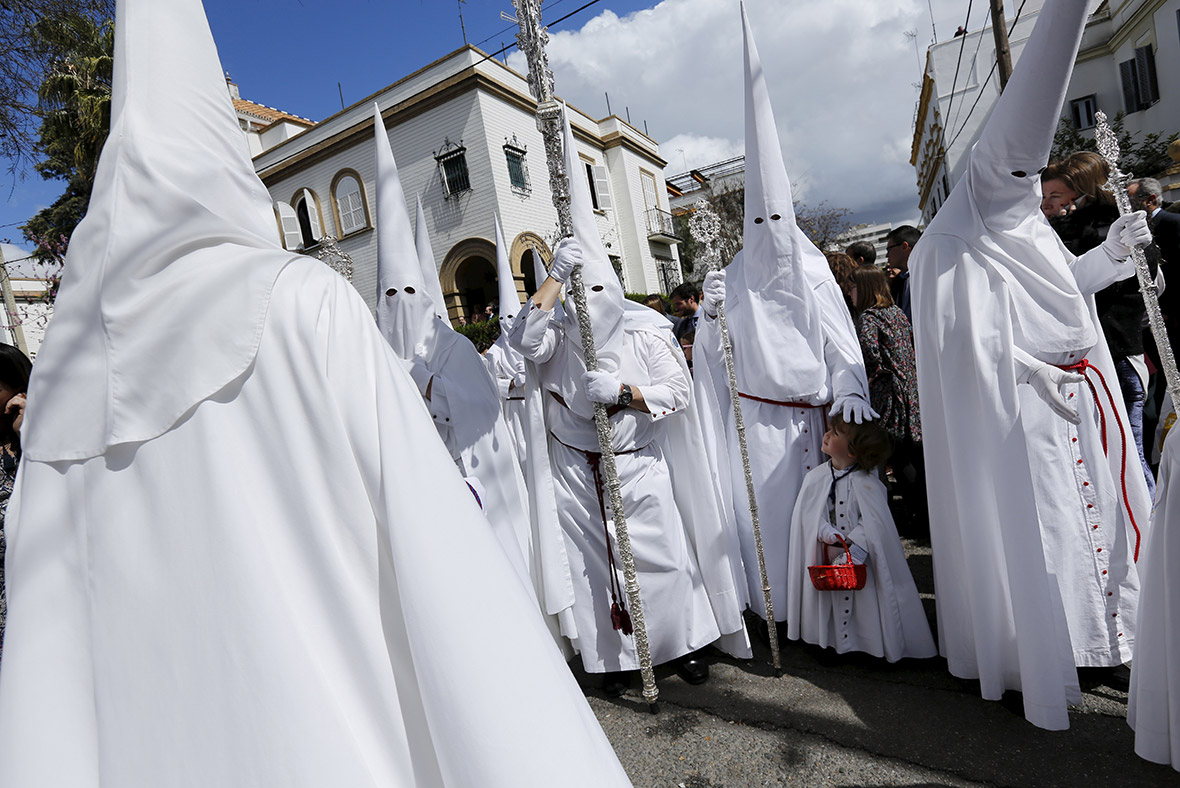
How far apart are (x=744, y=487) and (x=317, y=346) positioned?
3468 mm

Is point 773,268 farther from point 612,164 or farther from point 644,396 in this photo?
point 612,164

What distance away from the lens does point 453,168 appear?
19.3 meters

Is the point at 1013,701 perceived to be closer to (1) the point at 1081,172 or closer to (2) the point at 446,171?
(1) the point at 1081,172

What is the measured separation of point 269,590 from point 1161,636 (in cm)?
254

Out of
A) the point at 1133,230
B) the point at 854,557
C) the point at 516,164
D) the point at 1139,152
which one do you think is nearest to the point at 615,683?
the point at 854,557

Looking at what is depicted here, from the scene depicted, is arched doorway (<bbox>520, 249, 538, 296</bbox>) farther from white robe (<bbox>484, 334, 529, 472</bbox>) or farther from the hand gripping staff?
the hand gripping staff

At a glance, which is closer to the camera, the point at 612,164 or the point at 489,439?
the point at 489,439

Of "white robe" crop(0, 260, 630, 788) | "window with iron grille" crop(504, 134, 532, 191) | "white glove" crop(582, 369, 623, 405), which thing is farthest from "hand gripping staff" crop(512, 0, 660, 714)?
"window with iron grille" crop(504, 134, 532, 191)

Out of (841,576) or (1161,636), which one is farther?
(841,576)

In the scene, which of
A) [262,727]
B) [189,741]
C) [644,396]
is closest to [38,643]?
[189,741]

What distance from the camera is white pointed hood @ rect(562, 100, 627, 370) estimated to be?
142 inches

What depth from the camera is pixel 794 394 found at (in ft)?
12.8

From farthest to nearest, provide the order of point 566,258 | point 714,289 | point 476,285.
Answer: point 476,285, point 714,289, point 566,258

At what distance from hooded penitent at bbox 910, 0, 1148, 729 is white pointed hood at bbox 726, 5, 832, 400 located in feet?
3.10
